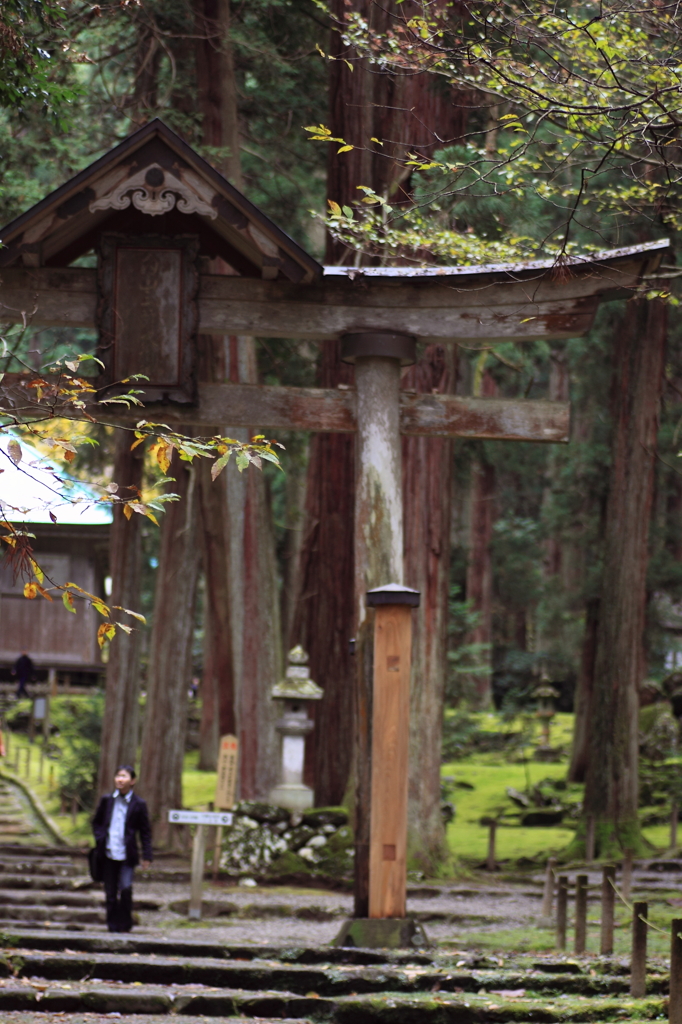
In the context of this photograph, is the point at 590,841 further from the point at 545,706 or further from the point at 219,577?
the point at 545,706

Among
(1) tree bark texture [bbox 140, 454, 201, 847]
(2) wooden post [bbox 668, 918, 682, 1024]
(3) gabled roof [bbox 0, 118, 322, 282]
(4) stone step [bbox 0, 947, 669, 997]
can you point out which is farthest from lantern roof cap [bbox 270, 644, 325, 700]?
(2) wooden post [bbox 668, 918, 682, 1024]

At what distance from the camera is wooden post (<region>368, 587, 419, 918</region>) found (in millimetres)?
8133

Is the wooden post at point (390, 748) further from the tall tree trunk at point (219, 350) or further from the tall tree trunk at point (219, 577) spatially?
the tall tree trunk at point (219, 577)

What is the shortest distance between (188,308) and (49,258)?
119 centimetres

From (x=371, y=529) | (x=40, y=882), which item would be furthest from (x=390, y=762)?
(x=40, y=882)

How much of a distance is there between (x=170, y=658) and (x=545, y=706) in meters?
13.1

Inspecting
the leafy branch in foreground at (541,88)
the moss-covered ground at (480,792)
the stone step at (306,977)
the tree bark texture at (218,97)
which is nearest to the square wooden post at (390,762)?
the stone step at (306,977)

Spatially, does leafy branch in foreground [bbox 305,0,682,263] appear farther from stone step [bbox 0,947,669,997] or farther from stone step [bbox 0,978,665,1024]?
stone step [bbox 0,947,669,997]

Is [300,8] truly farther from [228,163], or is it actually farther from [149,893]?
[149,893]

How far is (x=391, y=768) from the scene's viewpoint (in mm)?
8234

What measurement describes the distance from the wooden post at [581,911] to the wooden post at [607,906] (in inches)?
6.2

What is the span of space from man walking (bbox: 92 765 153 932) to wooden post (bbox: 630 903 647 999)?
12.8ft

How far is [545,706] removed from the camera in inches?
1150

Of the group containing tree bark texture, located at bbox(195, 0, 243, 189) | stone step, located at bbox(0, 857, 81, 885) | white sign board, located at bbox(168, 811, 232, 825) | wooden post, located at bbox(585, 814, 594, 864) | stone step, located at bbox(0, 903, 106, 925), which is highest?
tree bark texture, located at bbox(195, 0, 243, 189)
